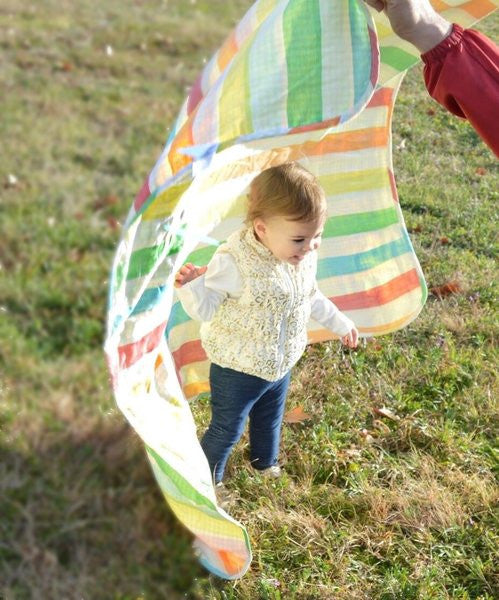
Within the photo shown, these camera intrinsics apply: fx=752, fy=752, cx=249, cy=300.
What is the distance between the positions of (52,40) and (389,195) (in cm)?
469

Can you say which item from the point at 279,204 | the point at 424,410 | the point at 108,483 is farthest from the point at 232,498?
the point at 279,204

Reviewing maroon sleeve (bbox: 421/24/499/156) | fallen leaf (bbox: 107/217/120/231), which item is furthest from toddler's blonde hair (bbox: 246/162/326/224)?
fallen leaf (bbox: 107/217/120/231)

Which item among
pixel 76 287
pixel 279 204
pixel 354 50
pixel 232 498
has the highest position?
pixel 354 50

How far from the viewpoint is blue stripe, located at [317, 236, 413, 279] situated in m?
3.38

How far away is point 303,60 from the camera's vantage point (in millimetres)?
2082

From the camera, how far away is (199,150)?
200 cm

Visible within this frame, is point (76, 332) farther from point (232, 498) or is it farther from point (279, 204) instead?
point (279, 204)

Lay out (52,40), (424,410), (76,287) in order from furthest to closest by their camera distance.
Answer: (52,40) → (76,287) → (424,410)

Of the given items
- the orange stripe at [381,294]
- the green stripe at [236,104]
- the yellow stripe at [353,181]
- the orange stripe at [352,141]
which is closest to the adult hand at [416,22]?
the green stripe at [236,104]

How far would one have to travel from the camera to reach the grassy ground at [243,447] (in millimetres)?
2529

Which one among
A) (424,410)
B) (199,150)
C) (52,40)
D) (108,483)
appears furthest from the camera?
(52,40)

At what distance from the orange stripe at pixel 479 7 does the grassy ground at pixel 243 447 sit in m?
1.59

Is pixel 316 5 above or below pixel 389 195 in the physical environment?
above

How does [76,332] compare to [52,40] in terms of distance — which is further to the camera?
[52,40]
